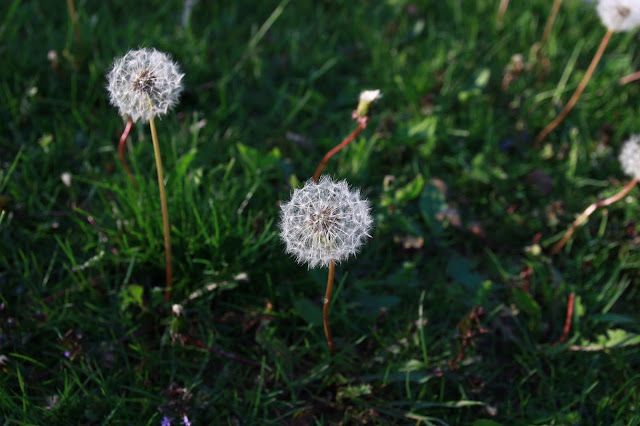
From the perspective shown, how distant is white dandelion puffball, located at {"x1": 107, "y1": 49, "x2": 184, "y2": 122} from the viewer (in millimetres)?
1852

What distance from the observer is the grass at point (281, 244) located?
2129 mm

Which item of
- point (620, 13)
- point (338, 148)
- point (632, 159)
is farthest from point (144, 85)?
point (620, 13)

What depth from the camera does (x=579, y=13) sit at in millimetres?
3910

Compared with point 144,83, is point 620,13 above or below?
above

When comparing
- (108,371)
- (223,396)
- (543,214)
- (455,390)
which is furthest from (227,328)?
(543,214)

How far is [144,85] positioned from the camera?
1.84 m

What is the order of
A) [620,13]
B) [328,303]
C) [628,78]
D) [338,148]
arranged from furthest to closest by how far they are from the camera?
[628,78]
[620,13]
[338,148]
[328,303]

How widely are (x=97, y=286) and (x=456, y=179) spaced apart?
1.90 meters

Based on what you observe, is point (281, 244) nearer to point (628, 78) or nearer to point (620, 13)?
point (620, 13)

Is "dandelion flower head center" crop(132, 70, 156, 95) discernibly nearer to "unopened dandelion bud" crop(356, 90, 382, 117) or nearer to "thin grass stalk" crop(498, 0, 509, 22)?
"unopened dandelion bud" crop(356, 90, 382, 117)

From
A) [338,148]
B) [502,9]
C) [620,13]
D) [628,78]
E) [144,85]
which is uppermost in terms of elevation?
[502,9]

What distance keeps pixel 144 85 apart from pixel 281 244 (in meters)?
0.91

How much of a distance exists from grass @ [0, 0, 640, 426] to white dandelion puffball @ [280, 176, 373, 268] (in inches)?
20.9

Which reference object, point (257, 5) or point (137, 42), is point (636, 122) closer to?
point (257, 5)
